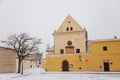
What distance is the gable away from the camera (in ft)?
165

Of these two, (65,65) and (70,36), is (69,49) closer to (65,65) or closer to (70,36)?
(70,36)

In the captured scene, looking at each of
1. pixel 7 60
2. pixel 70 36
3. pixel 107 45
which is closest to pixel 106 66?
pixel 107 45

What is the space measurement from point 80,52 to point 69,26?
7962 millimetres

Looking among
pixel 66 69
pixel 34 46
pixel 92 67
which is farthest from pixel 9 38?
pixel 92 67

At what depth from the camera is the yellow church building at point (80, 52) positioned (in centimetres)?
4091

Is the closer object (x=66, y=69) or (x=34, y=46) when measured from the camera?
(x=34, y=46)

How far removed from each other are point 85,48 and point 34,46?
1439 centimetres

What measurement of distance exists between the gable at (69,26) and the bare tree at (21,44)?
13.1m

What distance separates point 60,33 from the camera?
50.8 meters

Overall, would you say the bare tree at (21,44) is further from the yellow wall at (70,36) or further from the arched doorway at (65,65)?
the yellow wall at (70,36)

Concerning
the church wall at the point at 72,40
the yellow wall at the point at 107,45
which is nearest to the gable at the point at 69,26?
the church wall at the point at 72,40

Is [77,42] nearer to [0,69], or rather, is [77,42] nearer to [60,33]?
[60,33]

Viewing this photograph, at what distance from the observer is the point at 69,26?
51.0 m

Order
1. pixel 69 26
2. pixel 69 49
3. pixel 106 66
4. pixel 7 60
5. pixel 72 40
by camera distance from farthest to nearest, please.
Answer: pixel 69 26 → pixel 69 49 → pixel 72 40 → pixel 106 66 → pixel 7 60
